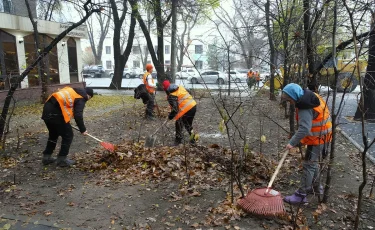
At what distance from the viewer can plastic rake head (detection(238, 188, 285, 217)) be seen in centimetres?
317

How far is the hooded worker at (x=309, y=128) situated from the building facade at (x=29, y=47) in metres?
9.96

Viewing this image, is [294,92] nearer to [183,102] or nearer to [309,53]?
[309,53]

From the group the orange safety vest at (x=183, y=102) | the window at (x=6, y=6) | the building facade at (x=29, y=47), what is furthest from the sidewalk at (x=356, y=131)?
the window at (x=6, y=6)

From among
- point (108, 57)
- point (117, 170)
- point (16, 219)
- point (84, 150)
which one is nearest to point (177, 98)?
point (117, 170)

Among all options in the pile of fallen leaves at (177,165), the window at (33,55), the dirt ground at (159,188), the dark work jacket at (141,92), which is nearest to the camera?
the dirt ground at (159,188)

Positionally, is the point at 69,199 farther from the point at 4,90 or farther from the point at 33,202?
the point at 4,90

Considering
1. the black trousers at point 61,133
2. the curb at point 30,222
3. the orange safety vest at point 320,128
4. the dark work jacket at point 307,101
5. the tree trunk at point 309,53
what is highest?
the tree trunk at point 309,53

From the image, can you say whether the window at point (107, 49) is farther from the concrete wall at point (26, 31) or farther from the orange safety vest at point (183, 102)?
the orange safety vest at point (183, 102)

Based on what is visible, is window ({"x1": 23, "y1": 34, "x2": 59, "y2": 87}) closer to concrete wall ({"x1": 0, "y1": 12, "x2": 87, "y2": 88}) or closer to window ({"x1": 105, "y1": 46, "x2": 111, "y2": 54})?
concrete wall ({"x1": 0, "y1": 12, "x2": 87, "y2": 88})

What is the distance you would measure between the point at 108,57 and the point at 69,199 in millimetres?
Answer: 62026

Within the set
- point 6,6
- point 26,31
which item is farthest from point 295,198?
point 6,6

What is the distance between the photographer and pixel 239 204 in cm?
342

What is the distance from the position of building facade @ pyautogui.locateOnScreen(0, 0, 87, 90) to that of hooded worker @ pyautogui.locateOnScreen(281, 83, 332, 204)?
996 cm

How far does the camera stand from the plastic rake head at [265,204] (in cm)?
317
